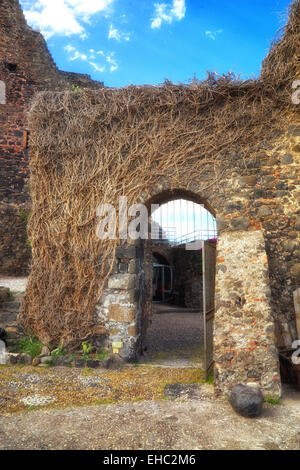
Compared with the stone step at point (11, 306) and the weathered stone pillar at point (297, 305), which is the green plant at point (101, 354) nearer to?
the stone step at point (11, 306)

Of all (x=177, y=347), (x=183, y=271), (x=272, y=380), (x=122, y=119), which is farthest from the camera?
(x=183, y=271)

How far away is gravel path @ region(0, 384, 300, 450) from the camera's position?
2.42m

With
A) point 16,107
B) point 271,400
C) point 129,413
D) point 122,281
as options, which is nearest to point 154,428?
point 129,413

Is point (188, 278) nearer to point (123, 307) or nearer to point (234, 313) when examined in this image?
point (123, 307)

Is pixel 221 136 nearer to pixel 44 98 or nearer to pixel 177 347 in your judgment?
pixel 44 98

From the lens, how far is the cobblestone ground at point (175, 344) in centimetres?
514

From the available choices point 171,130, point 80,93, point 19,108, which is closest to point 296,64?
point 171,130

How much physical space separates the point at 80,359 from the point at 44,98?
4.50 meters

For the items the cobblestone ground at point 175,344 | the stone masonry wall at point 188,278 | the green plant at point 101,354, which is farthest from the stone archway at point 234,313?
the stone masonry wall at point 188,278

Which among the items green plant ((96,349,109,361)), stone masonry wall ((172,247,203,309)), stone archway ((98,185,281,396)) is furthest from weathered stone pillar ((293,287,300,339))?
stone masonry wall ((172,247,203,309))

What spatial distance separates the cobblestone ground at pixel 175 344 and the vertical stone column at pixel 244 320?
140cm

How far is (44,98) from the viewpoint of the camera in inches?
217

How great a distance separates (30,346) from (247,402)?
3400 mm

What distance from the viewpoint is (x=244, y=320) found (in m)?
3.63
